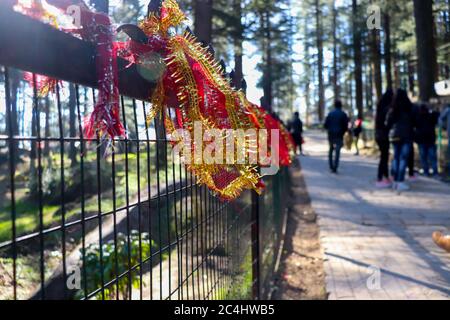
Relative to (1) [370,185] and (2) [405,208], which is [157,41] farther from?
(1) [370,185]

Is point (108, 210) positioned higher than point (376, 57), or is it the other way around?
point (376, 57)

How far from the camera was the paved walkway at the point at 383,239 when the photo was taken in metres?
4.46

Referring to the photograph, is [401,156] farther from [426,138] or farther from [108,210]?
[108,210]

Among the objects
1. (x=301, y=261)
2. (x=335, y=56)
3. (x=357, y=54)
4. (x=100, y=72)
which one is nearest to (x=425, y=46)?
(x=301, y=261)

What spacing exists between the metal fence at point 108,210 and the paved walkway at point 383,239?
0.82 m

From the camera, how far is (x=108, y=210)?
12.9 ft

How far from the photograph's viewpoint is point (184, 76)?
5.91ft

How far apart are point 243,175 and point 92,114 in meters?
0.66

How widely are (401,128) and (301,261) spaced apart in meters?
4.06

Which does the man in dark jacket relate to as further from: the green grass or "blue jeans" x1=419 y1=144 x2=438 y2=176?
the green grass

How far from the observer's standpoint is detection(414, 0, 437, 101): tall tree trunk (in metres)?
14.3

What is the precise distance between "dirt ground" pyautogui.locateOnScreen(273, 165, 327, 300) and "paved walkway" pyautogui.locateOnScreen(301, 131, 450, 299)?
0.17 meters

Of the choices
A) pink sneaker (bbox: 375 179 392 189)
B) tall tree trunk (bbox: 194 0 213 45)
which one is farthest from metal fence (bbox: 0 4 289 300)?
tall tree trunk (bbox: 194 0 213 45)
